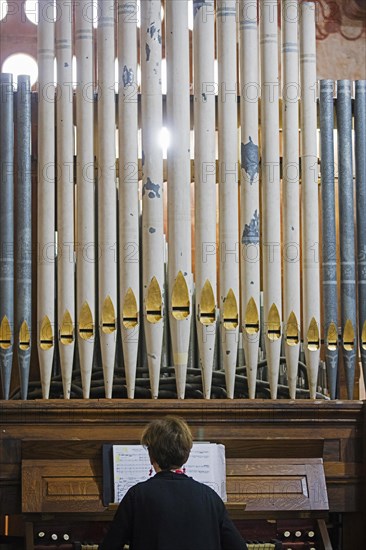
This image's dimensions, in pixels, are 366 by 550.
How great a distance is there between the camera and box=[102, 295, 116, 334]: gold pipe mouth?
9008 mm

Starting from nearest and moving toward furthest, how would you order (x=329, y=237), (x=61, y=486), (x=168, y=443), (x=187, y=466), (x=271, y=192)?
(x=168, y=443) → (x=187, y=466) → (x=61, y=486) → (x=271, y=192) → (x=329, y=237)

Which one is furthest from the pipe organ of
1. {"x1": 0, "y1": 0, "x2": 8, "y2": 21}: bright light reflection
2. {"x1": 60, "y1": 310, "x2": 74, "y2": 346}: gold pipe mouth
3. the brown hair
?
{"x1": 0, "y1": 0, "x2": 8, "y2": 21}: bright light reflection

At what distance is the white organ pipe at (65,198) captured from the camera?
9.01m

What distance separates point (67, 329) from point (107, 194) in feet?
3.35

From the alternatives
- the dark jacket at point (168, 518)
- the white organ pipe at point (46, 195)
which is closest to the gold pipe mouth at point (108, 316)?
the white organ pipe at point (46, 195)

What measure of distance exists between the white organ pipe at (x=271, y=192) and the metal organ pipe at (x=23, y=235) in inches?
67.7

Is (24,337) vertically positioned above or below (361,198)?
below

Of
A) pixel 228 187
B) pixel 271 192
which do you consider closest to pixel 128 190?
pixel 228 187

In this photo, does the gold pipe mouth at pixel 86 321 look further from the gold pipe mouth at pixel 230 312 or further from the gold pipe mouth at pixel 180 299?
the gold pipe mouth at pixel 230 312

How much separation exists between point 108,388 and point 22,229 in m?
1.33

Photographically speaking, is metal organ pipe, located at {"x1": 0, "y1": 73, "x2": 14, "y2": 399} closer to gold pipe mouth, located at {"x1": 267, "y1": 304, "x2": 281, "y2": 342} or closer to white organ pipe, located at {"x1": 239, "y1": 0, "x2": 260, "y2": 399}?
white organ pipe, located at {"x1": 239, "y1": 0, "x2": 260, "y2": 399}

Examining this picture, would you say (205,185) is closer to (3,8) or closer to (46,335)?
(46,335)

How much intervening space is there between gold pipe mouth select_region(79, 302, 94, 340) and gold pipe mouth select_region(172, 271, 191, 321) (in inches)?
23.5

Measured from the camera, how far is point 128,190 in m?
9.14
